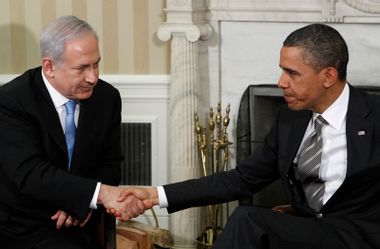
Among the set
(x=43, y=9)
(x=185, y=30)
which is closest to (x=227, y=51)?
(x=185, y=30)

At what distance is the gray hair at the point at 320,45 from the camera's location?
3432 mm

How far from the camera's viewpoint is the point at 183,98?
5027 millimetres

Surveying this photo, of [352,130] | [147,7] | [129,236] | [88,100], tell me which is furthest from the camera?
[147,7]

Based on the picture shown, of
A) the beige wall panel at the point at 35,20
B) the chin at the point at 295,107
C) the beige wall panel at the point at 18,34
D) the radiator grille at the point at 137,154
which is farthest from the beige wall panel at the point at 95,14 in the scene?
the chin at the point at 295,107

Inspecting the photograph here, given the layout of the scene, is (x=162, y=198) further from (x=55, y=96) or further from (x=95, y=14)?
(x=95, y=14)

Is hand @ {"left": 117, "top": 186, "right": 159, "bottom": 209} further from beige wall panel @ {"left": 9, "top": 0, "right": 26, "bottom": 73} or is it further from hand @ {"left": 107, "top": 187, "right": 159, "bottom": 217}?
beige wall panel @ {"left": 9, "top": 0, "right": 26, "bottom": 73}

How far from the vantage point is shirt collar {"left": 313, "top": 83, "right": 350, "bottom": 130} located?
3525 mm

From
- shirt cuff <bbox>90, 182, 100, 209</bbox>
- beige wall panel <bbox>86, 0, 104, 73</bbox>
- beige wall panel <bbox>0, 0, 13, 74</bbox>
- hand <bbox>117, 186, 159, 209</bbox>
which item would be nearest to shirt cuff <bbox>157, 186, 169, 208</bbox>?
hand <bbox>117, 186, 159, 209</bbox>

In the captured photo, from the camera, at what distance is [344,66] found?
3.50 meters

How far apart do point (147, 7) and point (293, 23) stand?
33.3 inches

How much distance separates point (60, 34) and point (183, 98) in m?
1.62

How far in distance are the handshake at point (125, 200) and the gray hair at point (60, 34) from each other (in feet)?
1.80

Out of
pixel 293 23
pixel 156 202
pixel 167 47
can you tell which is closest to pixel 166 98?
pixel 167 47

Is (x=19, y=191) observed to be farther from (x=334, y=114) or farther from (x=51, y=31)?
(x=334, y=114)
